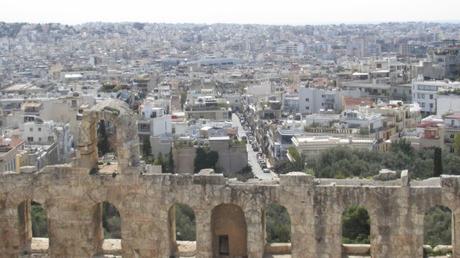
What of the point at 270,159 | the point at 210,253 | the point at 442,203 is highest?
the point at 442,203

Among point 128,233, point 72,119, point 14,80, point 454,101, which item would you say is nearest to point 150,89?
Result: point 14,80

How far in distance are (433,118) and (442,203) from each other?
182ft

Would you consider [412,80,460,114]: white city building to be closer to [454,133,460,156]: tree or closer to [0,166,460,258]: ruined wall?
[454,133,460,156]: tree

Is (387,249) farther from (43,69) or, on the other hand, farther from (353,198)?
(43,69)

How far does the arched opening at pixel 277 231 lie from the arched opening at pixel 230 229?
0.82 meters

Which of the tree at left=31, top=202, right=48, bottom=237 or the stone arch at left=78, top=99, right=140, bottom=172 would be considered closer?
the stone arch at left=78, top=99, right=140, bottom=172

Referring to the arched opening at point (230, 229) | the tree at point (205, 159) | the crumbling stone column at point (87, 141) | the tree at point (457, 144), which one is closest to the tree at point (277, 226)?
the arched opening at point (230, 229)

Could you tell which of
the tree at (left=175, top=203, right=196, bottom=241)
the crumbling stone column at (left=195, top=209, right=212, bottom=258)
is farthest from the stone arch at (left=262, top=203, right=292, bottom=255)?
the tree at (left=175, top=203, right=196, bottom=241)

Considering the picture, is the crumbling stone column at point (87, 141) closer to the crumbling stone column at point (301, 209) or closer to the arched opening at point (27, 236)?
the arched opening at point (27, 236)

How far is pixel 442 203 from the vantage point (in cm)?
2198

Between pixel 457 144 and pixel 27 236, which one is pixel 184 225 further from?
pixel 457 144

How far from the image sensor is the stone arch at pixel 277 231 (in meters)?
24.2

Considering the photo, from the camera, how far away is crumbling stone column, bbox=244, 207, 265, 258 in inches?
906

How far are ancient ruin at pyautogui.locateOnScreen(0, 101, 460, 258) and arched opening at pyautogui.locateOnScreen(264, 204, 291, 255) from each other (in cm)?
9
